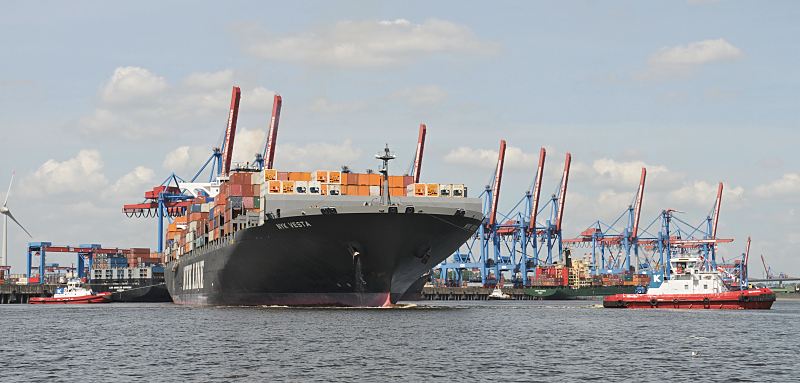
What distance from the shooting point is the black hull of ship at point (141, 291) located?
150250mm

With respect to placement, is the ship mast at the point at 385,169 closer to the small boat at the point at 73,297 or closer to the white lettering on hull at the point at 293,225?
the white lettering on hull at the point at 293,225

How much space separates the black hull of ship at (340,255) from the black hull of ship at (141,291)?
65.8 meters

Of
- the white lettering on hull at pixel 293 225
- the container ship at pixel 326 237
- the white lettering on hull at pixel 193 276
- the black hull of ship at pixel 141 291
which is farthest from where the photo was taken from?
the black hull of ship at pixel 141 291

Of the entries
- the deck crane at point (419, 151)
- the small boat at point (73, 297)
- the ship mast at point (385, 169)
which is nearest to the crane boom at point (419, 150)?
the deck crane at point (419, 151)

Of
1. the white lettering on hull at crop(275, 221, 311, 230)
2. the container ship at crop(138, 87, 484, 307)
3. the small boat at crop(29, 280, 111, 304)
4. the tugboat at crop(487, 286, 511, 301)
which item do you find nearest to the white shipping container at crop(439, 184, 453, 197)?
the container ship at crop(138, 87, 484, 307)

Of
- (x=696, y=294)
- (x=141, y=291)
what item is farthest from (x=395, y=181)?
(x=141, y=291)

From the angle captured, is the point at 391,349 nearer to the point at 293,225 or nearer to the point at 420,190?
the point at 293,225

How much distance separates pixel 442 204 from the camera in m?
91.6

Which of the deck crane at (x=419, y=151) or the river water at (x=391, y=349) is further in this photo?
the deck crane at (x=419, y=151)

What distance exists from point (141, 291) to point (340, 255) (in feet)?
272

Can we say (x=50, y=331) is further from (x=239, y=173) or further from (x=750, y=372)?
(x=750, y=372)

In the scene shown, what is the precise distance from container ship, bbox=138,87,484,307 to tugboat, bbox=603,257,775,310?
18.9 metres

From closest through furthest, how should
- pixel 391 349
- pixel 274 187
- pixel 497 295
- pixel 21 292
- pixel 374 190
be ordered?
pixel 391 349 → pixel 274 187 → pixel 374 190 → pixel 21 292 → pixel 497 295

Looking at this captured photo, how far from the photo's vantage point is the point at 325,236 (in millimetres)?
75750
